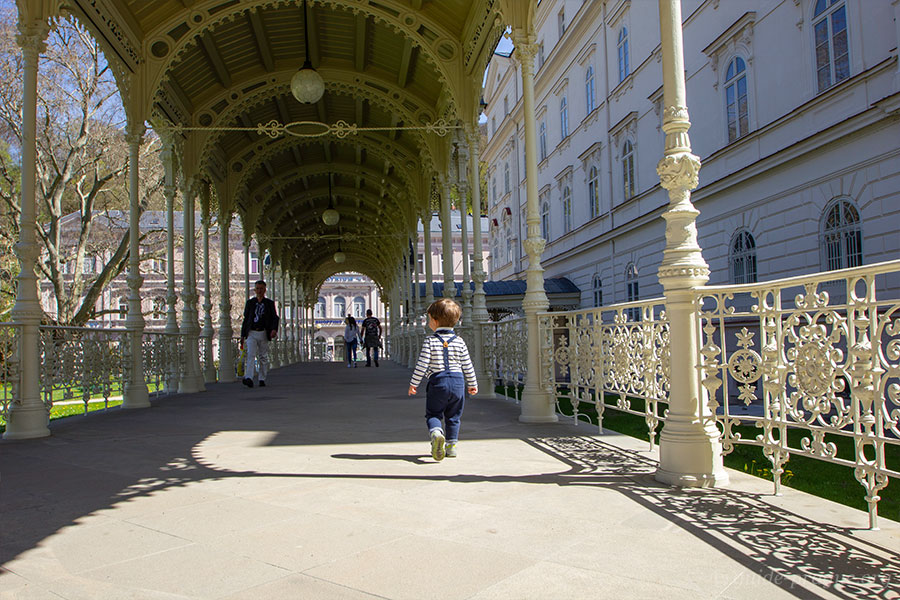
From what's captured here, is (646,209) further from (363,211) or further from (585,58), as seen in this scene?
(363,211)

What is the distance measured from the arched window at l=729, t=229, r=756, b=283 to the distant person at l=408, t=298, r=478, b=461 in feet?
43.7

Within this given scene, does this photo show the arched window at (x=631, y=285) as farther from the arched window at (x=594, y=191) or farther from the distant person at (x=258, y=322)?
the distant person at (x=258, y=322)

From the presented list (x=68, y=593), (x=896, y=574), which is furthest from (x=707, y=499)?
(x=68, y=593)

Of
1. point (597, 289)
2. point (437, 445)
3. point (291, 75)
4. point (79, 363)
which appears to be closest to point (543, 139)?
point (597, 289)

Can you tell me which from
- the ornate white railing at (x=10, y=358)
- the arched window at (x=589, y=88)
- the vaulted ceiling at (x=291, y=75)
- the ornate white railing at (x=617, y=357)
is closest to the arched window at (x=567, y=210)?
the arched window at (x=589, y=88)

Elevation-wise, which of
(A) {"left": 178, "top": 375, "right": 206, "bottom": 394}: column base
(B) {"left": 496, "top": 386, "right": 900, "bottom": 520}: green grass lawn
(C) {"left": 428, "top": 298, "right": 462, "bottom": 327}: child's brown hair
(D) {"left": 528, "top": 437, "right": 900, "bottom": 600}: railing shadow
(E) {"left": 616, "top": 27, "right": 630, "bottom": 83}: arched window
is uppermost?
(E) {"left": 616, "top": 27, "right": 630, "bottom": 83}: arched window

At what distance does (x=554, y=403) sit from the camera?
786cm

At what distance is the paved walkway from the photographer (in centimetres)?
266

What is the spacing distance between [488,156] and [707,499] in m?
42.8

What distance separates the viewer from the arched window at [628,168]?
2388 centimetres

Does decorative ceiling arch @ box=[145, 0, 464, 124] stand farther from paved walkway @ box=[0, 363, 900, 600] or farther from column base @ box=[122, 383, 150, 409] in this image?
paved walkway @ box=[0, 363, 900, 600]

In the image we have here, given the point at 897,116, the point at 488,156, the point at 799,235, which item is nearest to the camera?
the point at 897,116

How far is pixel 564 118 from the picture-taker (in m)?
31.0

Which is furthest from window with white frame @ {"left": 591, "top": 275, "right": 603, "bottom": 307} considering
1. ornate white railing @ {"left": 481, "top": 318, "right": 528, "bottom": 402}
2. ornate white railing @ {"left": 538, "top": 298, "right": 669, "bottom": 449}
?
ornate white railing @ {"left": 538, "top": 298, "right": 669, "bottom": 449}
